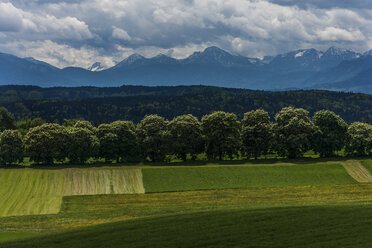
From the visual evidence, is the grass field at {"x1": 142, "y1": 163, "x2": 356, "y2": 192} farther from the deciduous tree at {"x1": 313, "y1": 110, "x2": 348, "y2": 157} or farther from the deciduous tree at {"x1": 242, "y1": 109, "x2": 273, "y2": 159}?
the deciduous tree at {"x1": 242, "y1": 109, "x2": 273, "y2": 159}

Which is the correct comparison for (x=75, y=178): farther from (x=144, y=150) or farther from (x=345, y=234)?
(x=345, y=234)

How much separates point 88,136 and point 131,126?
15.7 meters

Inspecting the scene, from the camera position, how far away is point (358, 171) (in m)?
88.2

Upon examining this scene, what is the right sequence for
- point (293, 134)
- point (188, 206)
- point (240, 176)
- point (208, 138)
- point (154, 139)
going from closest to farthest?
1. point (188, 206)
2. point (240, 176)
3. point (293, 134)
4. point (154, 139)
5. point (208, 138)

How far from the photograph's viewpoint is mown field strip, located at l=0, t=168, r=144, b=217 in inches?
2655

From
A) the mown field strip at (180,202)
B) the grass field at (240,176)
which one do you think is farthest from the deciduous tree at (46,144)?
the mown field strip at (180,202)

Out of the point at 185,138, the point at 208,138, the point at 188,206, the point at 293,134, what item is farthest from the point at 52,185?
the point at 293,134

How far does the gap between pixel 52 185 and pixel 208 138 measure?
43.9 metres

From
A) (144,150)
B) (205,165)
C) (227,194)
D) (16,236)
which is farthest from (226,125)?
(16,236)

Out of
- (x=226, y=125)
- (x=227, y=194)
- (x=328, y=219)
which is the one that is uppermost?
(x=226, y=125)

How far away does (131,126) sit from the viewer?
112 m

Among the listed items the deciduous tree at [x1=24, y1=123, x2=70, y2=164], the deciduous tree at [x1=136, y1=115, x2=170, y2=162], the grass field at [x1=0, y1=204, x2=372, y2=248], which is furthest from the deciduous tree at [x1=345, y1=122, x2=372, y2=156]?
the deciduous tree at [x1=24, y1=123, x2=70, y2=164]

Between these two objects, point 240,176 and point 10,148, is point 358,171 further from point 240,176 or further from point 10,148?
point 10,148

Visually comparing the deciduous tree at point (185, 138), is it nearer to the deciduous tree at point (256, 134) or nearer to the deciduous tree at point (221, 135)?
the deciduous tree at point (221, 135)
